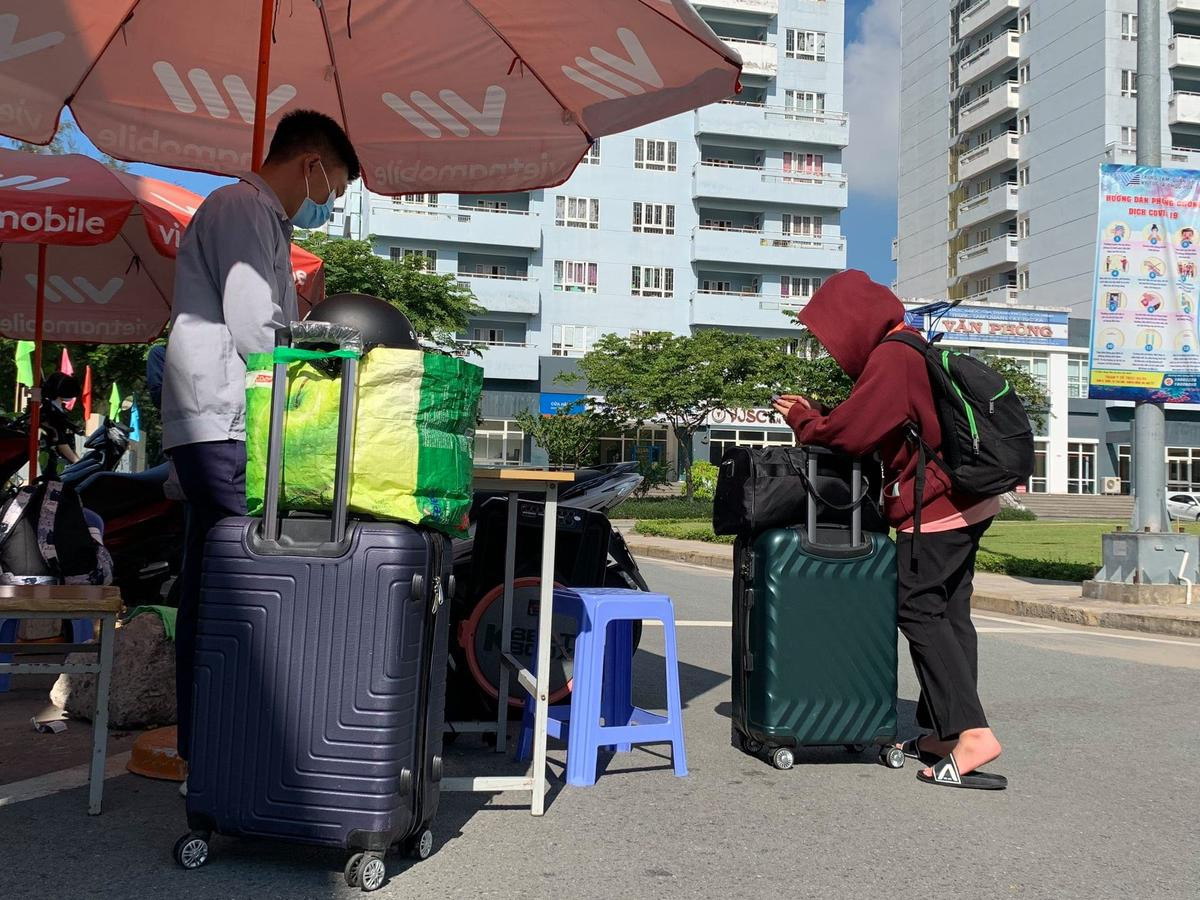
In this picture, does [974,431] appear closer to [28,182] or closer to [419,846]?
[419,846]

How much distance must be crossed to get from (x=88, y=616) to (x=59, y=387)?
3.31 metres

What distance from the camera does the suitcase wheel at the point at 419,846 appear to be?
3.11 metres

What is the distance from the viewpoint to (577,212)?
172 feet

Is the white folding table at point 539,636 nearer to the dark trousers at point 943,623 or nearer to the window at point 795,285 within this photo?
the dark trousers at point 943,623

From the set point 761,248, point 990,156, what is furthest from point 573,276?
point 990,156

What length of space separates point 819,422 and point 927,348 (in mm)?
518

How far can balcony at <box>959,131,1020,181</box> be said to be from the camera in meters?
64.8

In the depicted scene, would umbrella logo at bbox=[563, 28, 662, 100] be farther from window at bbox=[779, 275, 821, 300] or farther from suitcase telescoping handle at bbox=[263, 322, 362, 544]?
window at bbox=[779, 275, 821, 300]

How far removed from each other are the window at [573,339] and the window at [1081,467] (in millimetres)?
26172

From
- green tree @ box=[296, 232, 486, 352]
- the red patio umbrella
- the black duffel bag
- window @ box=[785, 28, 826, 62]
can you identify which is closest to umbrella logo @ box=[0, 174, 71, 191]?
the red patio umbrella

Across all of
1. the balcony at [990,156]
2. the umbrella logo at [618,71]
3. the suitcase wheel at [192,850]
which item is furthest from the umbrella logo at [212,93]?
the balcony at [990,156]

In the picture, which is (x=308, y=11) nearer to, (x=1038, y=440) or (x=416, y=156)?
(x=416, y=156)

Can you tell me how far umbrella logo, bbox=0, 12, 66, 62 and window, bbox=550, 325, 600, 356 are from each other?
Answer: 4721 cm

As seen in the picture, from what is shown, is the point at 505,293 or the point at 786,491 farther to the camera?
the point at 505,293
